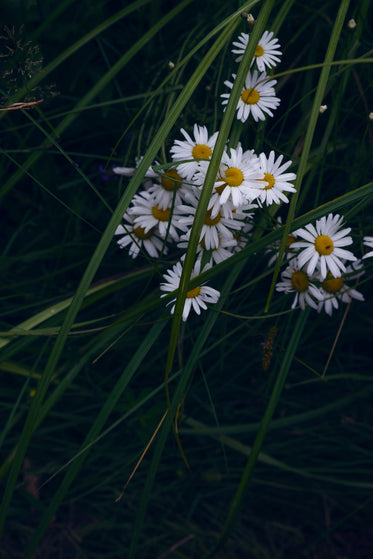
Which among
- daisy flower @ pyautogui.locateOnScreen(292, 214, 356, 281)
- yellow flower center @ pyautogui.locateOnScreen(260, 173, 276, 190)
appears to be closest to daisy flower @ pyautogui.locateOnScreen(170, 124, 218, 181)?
yellow flower center @ pyautogui.locateOnScreen(260, 173, 276, 190)

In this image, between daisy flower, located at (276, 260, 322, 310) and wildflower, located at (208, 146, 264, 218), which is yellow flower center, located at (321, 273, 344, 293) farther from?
wildflower, located at (208, 146, 264, 218)

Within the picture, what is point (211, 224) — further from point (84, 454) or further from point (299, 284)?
point (84, 454)

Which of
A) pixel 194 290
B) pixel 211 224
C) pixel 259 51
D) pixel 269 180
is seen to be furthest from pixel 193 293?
pixel 259 51

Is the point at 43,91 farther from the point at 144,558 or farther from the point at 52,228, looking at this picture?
the point at 144,558

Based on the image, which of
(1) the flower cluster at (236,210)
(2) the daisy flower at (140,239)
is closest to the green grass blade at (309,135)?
(1) the flower cluster at (236,210)

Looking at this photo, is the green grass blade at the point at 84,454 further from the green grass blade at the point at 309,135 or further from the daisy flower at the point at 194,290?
the green grass blade at the point at 309,135

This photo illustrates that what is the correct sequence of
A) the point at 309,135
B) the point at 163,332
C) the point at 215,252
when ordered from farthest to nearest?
the point at 163,332, the point at 215,252, the point at 309,135
